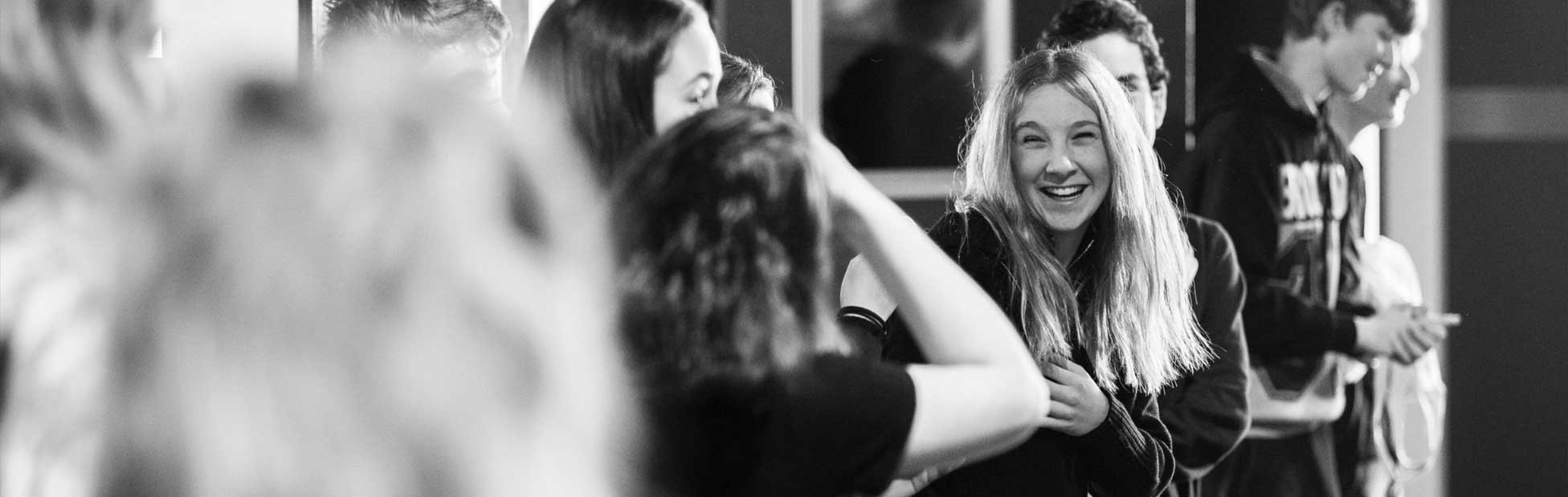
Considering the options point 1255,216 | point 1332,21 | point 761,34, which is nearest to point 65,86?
Answer: point 761,34

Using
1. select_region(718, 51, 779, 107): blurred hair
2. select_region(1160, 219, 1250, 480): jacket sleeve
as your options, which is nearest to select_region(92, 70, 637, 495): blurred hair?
select_region(718, 51, 779, 107): blurred hair

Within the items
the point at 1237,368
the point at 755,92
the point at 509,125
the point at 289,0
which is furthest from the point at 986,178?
the point at 509,125

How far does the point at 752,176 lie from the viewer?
3.53 feet

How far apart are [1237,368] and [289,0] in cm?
135

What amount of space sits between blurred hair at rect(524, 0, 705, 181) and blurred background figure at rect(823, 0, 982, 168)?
612 millimetres

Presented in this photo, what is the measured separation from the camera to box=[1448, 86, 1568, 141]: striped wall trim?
2.22 meters

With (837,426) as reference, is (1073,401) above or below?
below

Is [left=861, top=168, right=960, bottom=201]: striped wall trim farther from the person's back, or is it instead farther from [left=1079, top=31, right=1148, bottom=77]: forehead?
the person's back

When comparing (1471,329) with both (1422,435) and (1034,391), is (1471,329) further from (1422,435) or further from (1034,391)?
(1034,391)

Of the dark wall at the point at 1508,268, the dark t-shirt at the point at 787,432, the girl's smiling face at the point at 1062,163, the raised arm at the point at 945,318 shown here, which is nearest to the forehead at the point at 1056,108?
the girl's smiling face at the point at 1062,163

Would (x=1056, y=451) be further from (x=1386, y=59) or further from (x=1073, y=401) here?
(x=1386, y=59)

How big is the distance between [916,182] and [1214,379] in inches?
20.6

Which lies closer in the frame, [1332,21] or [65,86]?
[65,86]

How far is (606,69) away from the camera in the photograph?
1188mm
